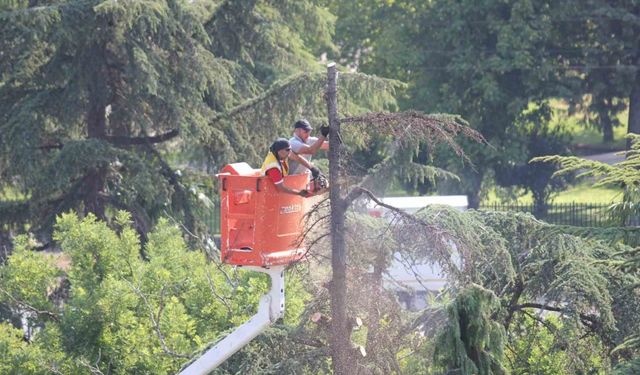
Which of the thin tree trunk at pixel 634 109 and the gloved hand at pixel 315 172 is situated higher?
the thin tree trunk at pixel 634 109

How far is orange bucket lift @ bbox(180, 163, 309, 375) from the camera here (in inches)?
350

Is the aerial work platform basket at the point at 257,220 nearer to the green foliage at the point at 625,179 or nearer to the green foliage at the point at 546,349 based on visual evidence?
the green foliage at the point at 625,179

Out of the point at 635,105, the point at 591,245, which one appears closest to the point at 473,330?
the point at 591,245

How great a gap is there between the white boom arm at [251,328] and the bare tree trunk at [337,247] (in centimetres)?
50

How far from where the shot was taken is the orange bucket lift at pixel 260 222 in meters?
8.89

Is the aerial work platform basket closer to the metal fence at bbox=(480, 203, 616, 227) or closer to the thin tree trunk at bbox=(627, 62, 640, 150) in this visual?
the metal fence at bbox=(480, 203, 616, 227)

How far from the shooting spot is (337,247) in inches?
348

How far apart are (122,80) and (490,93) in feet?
47.7

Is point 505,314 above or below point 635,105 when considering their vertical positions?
below

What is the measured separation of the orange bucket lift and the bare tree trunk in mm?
347

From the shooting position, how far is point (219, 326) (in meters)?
12.2

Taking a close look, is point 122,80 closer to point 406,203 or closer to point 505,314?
point 406,203

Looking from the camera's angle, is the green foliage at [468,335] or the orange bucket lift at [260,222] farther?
the orange bucket lift at [260,222]

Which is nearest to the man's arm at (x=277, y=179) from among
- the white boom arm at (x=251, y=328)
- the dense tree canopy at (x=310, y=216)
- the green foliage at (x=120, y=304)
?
the dense tree canopy at (x=310, y=216)
